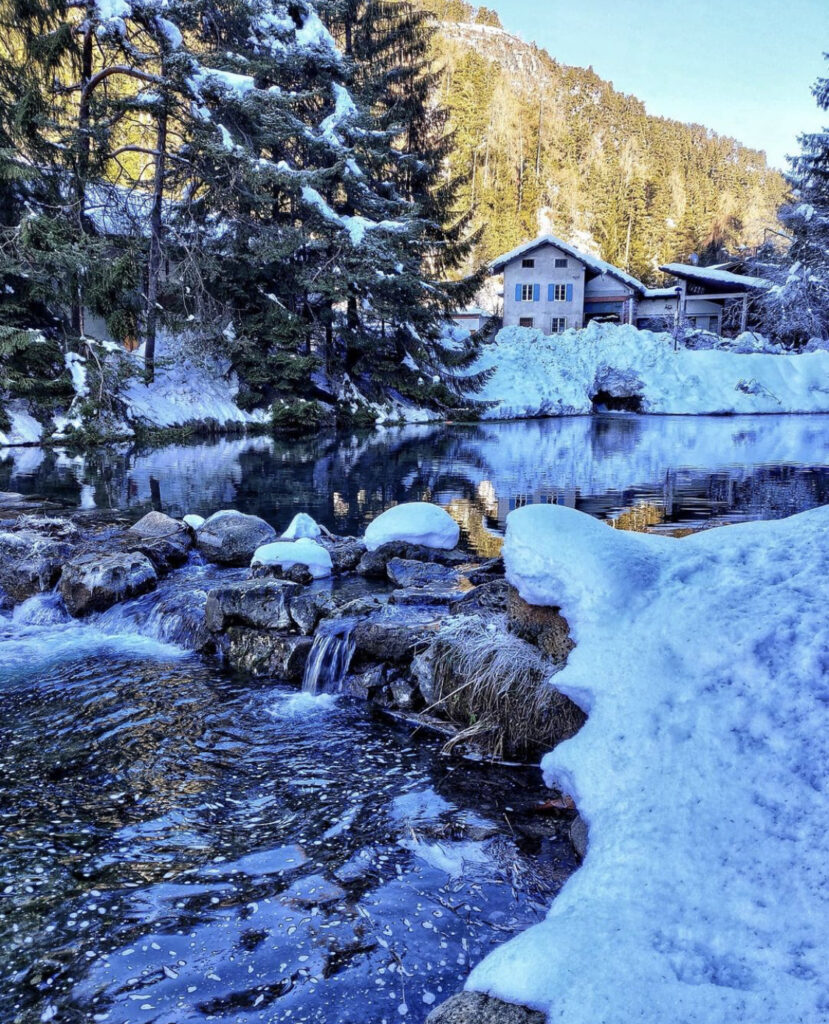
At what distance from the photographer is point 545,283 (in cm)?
4588

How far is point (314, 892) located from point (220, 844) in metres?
0.74

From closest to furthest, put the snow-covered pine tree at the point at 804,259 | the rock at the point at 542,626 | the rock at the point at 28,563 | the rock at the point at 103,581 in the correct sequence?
the rock at the point at 542,626 < the rock at the point at 103,581 < the rock at the point at 28,563 < the snow-covered pine tree at the point at 804,259

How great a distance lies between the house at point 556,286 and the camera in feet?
148

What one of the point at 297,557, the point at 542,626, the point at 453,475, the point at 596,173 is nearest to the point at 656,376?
the point at 453,475

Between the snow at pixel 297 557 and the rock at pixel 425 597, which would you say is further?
the snow at pixel 297 557

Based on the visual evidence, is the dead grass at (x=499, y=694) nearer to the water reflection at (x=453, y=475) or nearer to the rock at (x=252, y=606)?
the rock at (x=252, y=606)

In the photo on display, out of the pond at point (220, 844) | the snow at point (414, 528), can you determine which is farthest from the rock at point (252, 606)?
the snow at point (414, 528)

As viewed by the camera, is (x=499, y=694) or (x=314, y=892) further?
(x=499, y=694)

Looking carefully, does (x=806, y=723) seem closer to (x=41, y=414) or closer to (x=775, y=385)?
(x=41, y=414)

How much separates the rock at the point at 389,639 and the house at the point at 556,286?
41102 mm

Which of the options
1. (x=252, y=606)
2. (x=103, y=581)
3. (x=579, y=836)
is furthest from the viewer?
(x=103, y=581)

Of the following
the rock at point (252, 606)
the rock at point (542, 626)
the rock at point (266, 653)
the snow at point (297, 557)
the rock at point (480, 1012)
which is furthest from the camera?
the snow at point (297, 557)

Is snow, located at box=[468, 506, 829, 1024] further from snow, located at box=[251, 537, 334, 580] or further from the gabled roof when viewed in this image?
the gabled roof

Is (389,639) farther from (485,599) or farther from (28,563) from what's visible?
(28,563)
